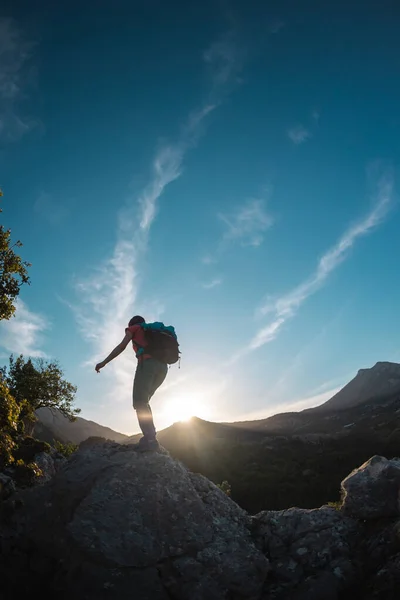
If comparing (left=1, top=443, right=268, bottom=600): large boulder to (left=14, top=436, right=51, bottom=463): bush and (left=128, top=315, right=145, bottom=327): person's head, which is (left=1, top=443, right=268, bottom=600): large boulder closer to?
(left=128, top=315, right=145, bottom=327): person's head

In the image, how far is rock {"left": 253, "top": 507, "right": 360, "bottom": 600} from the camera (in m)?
4.65

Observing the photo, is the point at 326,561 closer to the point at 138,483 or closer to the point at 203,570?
the point at 203,570

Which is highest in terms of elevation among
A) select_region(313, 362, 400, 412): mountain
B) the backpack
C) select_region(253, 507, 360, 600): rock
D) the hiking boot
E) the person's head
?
the person's head

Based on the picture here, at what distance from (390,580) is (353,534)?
102 centimetres

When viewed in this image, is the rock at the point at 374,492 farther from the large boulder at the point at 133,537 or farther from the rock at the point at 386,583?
the large boulder at the point at 133,537

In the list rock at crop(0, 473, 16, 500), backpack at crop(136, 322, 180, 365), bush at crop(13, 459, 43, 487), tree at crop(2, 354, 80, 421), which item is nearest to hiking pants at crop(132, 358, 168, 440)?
backpack at crop(136, 322, 180, 365)

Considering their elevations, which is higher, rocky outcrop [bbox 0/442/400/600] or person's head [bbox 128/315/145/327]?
person's head [bbox 128/315/145/327]

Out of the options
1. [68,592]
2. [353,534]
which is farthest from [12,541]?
[353,534]

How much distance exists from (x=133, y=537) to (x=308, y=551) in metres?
2.74

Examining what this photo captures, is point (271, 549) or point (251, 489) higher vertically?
point (271, 549)

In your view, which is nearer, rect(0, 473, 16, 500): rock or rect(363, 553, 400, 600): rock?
rect(363, 553, 400, 600): rock

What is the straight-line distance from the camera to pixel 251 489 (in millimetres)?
35125

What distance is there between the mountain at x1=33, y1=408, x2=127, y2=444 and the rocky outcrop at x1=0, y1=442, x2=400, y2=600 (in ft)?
233

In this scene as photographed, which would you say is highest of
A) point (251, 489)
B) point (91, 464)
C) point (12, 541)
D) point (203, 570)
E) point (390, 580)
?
point (91, 464)
